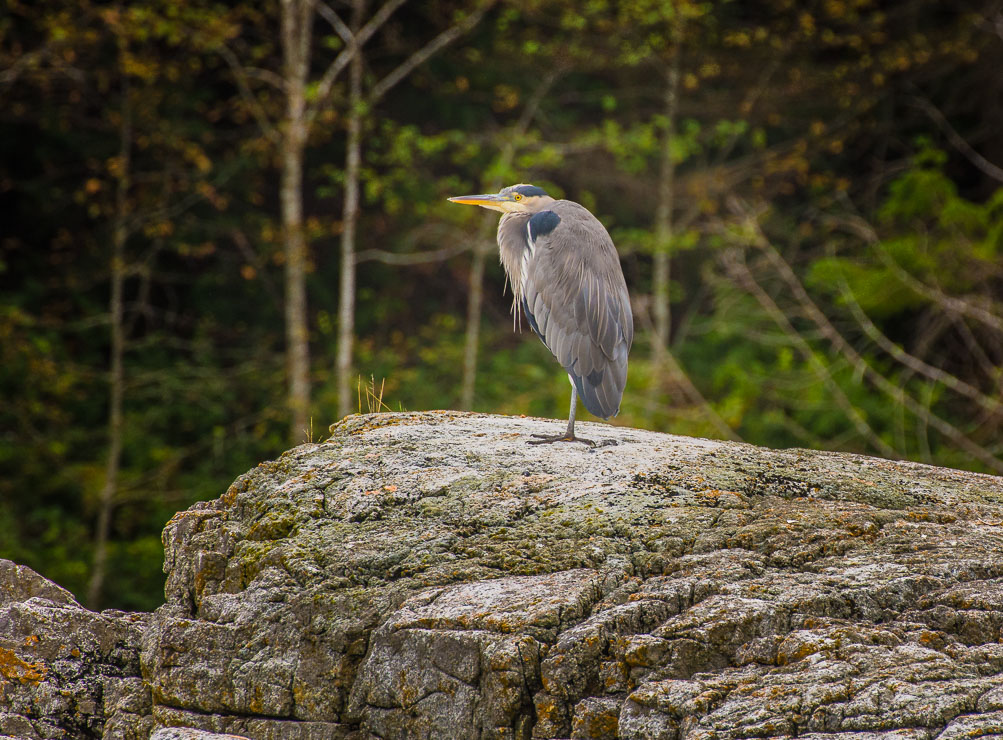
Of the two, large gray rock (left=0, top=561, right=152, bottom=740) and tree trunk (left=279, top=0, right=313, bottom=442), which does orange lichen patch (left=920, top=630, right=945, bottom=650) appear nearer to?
large gray rock (left=0, top=561, right=152, bottom=740)

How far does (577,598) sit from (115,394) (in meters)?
9.42

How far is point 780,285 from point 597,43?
4.27 m

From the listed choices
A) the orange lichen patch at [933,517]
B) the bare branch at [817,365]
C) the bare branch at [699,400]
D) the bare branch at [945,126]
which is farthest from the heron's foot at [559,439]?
the bare branch at [945,126]

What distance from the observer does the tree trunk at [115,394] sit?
1146 centimetres

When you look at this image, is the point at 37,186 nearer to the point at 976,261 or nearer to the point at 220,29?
the point at 220,29

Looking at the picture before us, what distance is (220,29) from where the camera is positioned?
1154cm

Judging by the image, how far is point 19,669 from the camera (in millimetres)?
3895

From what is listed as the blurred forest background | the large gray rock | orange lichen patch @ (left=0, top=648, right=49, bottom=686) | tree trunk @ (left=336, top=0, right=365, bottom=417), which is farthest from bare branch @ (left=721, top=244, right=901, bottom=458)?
orange lichen patch @ (left=0, top=648, right=49, bottom=686)

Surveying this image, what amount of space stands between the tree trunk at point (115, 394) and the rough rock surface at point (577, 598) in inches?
307

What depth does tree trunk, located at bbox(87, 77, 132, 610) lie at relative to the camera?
1146 centimetres

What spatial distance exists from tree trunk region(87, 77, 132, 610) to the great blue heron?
289 inches

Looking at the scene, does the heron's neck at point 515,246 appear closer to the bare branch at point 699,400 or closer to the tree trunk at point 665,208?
the bare branch at point 699,400

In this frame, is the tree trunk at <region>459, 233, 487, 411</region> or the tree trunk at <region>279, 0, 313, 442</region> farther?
the tree trunk at <region>459, 233, 487, 411</region>

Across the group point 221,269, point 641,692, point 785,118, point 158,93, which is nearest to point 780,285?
point 785,118
